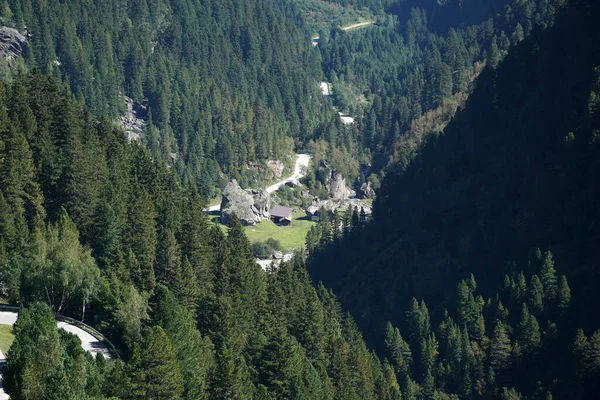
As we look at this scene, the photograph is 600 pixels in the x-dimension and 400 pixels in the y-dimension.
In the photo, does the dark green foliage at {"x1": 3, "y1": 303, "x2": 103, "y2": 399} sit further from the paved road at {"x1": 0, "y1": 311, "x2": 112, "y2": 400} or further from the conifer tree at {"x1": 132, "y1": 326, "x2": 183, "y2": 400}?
the paved road at {"x1": 0, "y1": 311, "x2": 112, "y2": 400}

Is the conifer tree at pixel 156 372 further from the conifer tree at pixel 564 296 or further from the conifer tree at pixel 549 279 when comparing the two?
the conifer tree at pixel 549 279

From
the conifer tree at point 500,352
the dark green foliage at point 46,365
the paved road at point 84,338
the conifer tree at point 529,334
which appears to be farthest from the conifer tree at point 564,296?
the dark green foliage at point 46,365

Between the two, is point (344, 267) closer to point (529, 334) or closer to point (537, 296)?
point (537, 296)

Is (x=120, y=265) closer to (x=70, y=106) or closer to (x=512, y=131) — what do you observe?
(x=70, y=106)

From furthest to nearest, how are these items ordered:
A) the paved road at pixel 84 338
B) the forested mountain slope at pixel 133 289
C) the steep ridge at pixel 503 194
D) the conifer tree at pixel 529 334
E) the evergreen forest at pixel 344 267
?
the steep ridge at pixel 503 194 → the conifer tree at pixel 529 334 → the evergreen forest at pixel 344 267 → the paved road at pixel 84 338 → the forested mountain slope at pixel 133 289

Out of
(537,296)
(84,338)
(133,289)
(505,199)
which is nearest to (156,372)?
(84,338)

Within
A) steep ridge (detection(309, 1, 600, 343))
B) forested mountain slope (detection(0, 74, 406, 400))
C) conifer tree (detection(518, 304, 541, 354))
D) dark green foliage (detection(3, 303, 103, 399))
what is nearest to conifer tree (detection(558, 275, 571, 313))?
steep ridge (detection(309, 1, 600, 343))
